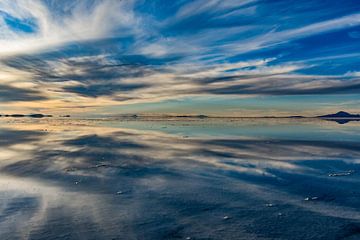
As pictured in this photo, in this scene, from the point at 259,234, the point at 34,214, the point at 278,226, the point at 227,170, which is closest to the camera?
the point at 259,234

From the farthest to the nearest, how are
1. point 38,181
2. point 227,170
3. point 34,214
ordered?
point 227,170 → point 38,181 → point 34,214

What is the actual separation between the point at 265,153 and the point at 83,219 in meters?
13.8

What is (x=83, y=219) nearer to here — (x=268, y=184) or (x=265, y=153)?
(x=268, y=184)

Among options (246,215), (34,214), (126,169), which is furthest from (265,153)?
(34,214)

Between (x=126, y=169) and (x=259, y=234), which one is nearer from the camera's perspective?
(x=259, y=234)

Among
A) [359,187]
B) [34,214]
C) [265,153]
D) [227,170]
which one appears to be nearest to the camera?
[34,214]

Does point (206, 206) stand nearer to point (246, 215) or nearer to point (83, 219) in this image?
Answer: point (246, 215)

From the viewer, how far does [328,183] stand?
11008mm

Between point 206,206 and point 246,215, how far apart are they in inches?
47.7

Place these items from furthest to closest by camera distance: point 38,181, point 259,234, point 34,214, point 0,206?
point 38,181 < point 0,206 < point 34,214 < point 259,234

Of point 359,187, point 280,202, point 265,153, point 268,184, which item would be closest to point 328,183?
point 359,187

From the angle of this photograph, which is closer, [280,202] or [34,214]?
[34,214]

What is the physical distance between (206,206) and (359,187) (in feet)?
19.1

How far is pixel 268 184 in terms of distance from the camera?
10.8 metres
